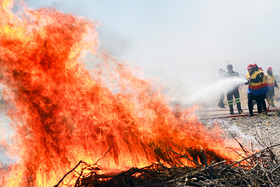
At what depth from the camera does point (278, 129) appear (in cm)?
868

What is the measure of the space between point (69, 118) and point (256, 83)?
32.5 feet

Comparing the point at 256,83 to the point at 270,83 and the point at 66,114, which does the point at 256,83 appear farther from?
the point at 66,114

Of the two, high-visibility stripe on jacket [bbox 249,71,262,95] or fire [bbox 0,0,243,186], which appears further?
high-visibility stripe on jacket [bbox 249,71,262,95]

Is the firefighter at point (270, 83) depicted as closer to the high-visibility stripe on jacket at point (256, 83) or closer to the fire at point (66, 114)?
the high-visibility stripe on jacket at point (256, 83)

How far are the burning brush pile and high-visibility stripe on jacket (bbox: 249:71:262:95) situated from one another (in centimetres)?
796

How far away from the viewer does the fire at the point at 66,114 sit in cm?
433

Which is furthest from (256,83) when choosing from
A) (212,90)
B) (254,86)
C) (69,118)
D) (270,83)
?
(69,118)

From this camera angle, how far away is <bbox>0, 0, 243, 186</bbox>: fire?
4.33 m

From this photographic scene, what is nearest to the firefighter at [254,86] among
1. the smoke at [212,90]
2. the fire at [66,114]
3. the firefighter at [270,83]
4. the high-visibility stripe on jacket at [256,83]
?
the high-visibility stripe on jacket at [256,83]

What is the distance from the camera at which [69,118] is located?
14.8ft

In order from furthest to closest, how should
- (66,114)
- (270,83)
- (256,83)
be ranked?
(270,83) → (256,83) → (66,114)

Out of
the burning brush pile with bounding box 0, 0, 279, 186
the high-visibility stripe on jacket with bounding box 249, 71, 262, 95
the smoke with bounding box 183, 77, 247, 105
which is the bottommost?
the burning brush pile with bounding box 0, 0, 279, 186

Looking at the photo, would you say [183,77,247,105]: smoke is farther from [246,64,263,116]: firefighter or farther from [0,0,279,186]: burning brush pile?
[0,0,279,186]: burning brush pile

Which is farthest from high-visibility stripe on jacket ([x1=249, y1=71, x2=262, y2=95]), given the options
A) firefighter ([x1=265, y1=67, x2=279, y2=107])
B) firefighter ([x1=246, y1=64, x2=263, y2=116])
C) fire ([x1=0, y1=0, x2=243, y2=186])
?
fire ([x1=0, y1=0, x2=243, y2=186])
